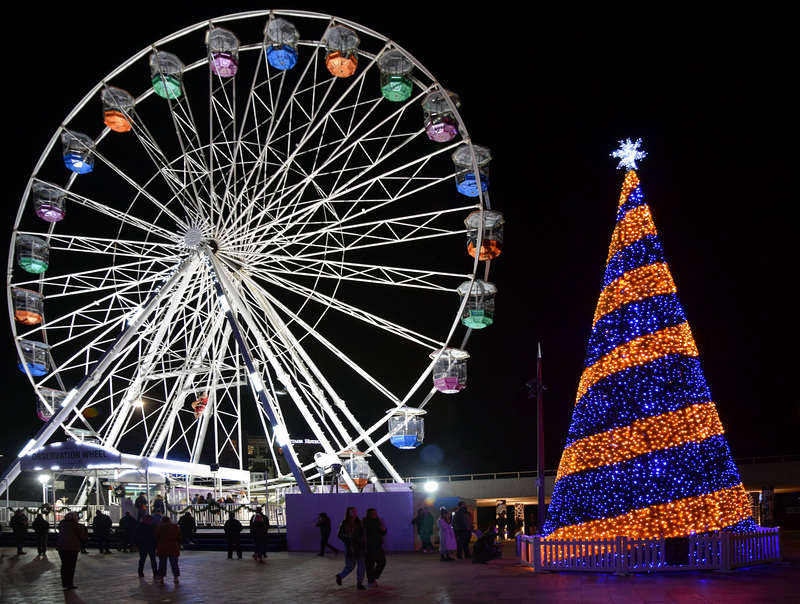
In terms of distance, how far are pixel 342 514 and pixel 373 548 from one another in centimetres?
703

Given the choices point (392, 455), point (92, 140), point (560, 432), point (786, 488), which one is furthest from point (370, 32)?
point (392, 455)

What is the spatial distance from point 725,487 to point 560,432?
39116mm

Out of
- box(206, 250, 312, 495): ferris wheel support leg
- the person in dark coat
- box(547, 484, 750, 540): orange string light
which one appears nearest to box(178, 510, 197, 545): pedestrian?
box(206, 250, 312, 495): ferris wheel support leg

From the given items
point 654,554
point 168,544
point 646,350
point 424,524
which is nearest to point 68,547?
point 168,544

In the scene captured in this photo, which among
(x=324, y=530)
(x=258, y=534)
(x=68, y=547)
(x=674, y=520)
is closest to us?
(x=68, y=547)

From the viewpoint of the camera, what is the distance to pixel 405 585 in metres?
11.9

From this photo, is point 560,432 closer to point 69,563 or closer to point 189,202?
point 189,202

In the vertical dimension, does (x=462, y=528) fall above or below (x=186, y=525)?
above

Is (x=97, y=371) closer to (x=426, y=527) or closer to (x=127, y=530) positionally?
(x=127, y=530)

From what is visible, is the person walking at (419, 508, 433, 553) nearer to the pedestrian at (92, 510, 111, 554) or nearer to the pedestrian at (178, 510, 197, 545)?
the pedestrian at (178, 510, 197, 545)

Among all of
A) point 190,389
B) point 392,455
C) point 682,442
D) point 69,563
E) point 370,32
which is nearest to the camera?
point 69,563

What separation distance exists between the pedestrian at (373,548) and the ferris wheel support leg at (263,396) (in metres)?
6.96

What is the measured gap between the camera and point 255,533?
53.5 ft

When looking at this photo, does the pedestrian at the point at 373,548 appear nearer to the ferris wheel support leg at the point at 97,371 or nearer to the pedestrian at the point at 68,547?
the pedestrian at the point at 68,547
